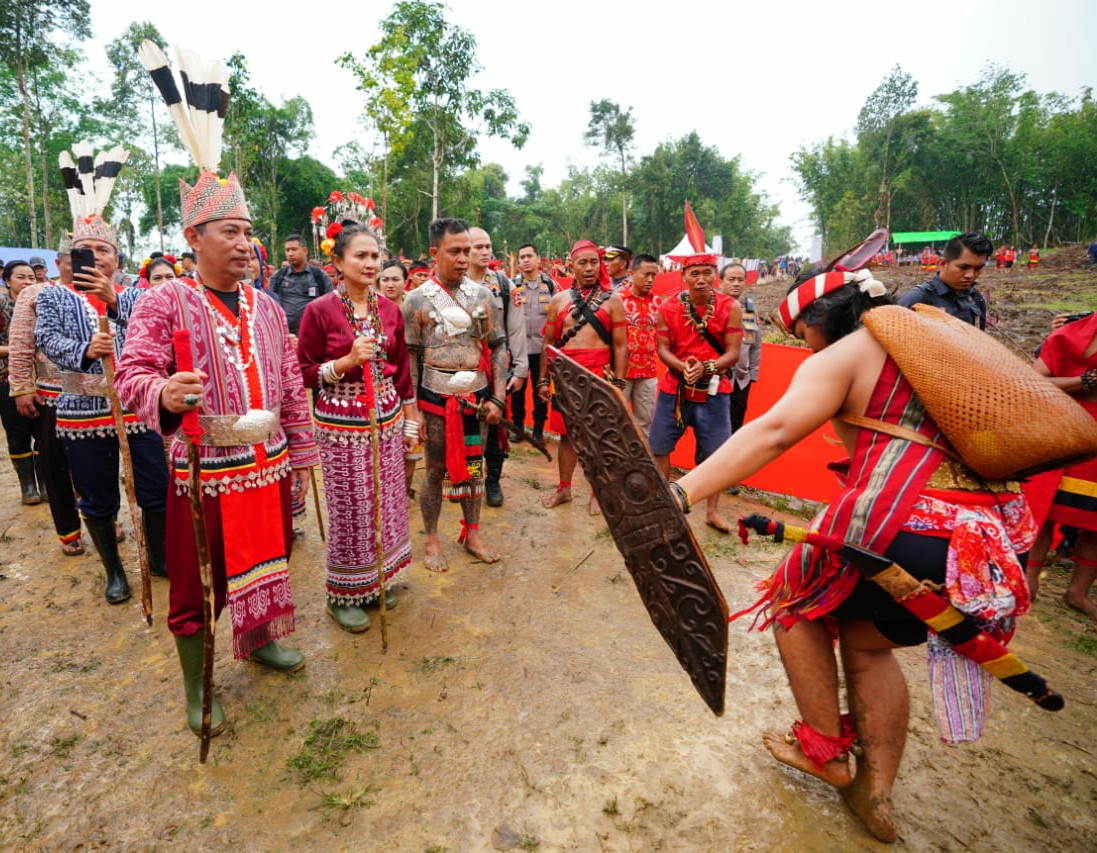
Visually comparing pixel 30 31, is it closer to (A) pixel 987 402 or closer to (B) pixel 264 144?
(B) pixel 264 144

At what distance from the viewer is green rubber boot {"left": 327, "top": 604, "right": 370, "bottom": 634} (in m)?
3.11

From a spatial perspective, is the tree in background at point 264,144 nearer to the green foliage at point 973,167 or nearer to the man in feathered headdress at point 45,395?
the man in feathered headdress at point 45,395

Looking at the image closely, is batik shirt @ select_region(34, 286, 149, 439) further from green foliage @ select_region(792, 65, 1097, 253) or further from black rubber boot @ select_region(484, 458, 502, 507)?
green foliage @ select_region(792, 65, 1097, 253)

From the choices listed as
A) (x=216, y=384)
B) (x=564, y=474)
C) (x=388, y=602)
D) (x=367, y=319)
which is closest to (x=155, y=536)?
(x=388, y=602)

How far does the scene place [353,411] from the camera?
120 inches

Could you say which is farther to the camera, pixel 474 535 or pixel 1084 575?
pixel 474 535

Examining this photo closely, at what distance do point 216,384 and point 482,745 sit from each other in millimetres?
1832

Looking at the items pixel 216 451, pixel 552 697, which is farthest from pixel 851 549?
pixel 216 451

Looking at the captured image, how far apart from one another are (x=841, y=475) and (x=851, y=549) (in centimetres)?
61

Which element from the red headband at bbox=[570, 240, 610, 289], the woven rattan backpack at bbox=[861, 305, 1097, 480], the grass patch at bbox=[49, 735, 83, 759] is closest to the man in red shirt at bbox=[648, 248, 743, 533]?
the red headband at bbox=[570, 240, 610, 289]

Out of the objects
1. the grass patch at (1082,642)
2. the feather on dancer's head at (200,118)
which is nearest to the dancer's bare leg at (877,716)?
the grass patch at (1082,642)

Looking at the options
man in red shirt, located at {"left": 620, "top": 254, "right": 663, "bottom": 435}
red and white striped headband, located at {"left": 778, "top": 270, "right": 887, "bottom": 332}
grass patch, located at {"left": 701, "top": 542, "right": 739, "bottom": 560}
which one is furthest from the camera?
man in red shirt, located at {"left": 620, "top": 254, "right": 663, "bottom": 435}

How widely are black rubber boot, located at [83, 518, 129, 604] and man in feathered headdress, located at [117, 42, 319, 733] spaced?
1.40 meters

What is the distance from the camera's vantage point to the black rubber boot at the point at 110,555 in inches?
132
